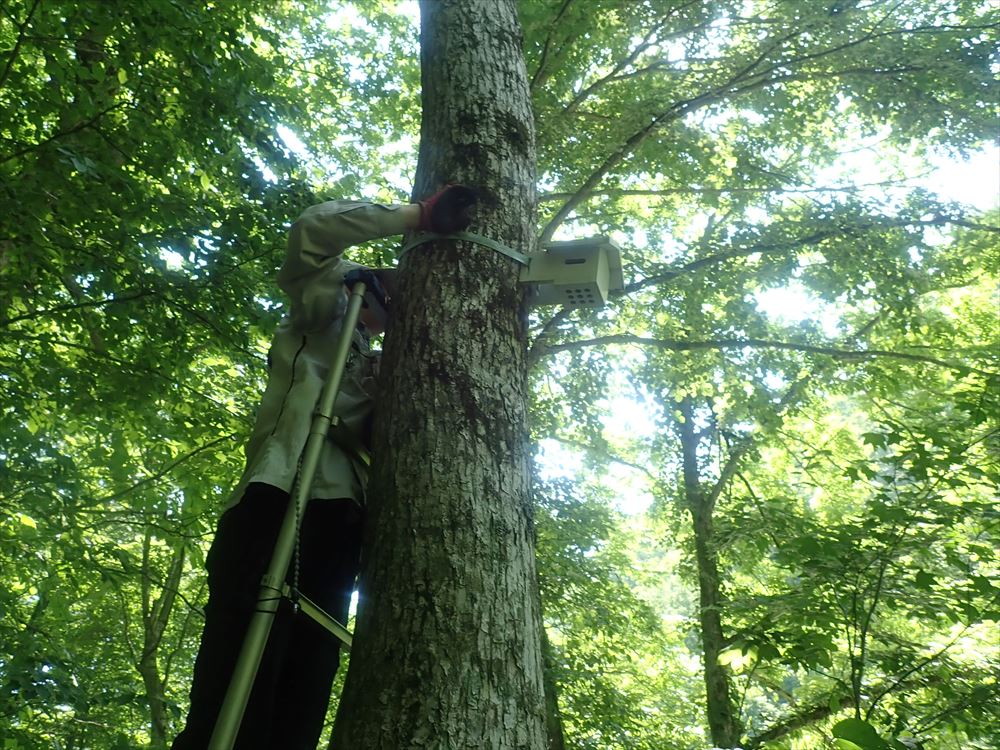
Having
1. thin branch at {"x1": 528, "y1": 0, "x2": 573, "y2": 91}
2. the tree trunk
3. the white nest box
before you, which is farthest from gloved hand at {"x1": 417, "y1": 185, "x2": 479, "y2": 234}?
the tree trunk

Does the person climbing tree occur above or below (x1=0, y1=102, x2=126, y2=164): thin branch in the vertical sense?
below

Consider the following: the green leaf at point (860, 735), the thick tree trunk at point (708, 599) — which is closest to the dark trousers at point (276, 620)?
the green leaf at point (860, 735)

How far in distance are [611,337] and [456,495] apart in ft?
16.8

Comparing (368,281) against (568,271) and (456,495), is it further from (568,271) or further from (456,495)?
(456,495)

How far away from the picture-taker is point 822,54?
5738 millimetres

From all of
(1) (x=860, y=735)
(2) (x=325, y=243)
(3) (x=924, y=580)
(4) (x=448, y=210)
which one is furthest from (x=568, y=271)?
(3) (x=924, y=580)

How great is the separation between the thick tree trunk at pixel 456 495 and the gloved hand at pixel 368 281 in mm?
129

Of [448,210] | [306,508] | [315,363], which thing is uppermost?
[448,210]

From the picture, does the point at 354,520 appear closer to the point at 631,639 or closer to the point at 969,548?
the point at 969,548

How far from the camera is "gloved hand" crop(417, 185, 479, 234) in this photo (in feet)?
6.22

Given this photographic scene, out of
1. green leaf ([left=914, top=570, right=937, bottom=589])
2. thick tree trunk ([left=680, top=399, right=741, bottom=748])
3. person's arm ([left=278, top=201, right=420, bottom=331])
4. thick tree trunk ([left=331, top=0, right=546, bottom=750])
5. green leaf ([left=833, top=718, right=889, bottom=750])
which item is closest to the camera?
green leaf ([left=833, top=718, right=889, bottom=750])

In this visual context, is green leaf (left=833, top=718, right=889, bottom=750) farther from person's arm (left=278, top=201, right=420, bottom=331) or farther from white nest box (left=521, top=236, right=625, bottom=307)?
person's arm (left=278, top=201, right=420, bottom=331)

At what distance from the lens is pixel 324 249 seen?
2.00m

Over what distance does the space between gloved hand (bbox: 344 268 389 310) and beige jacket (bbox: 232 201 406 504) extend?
0.06 metres
